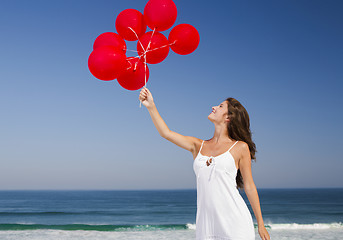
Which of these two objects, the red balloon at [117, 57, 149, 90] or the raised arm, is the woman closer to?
the raised arm

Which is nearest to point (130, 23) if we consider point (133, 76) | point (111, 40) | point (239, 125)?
point (111, 40)

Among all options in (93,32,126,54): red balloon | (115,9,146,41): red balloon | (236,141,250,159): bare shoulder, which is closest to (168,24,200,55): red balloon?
(115,9,146,41): red balloon

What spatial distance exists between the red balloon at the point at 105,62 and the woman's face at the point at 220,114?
3.11 ft

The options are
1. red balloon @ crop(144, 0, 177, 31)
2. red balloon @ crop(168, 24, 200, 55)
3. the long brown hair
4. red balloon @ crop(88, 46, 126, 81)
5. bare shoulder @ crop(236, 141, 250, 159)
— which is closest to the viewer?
bare shoulder @ crop(236, 141, 250, 159)

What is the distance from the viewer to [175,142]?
115 inches

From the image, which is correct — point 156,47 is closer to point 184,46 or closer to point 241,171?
point 184,46

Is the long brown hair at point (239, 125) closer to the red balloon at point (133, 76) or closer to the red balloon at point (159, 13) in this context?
the red balloon at point (133, 76)

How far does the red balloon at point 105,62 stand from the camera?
9.98 ft

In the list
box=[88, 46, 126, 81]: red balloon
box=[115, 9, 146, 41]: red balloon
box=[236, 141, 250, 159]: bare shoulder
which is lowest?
box=[236, 141, 250, 159]: bare shoulder

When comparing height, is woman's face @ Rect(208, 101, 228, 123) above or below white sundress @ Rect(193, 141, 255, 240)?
above

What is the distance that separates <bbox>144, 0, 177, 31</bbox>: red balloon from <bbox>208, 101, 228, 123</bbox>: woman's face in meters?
1.14

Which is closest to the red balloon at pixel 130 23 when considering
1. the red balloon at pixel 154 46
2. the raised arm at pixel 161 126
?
the red balloon at pixel 154 46

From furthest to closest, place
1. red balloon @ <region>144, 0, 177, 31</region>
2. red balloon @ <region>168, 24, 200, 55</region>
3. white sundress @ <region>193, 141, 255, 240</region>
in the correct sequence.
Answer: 1. red balloon @ <region>168, 24, 200, 55</region>
2. red balloon @ <region>144, 0, 177, 31</region>
3. white sundress @ <region>193, 141, 255, 240</region>

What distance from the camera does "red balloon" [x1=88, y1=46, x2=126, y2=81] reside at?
3.04 metres
